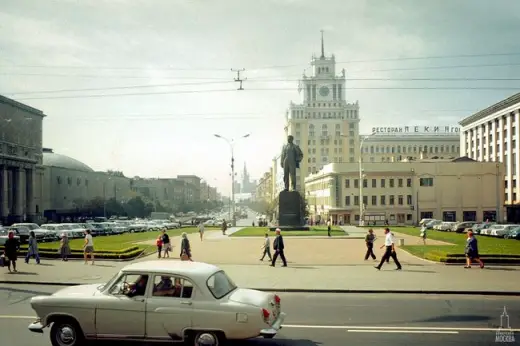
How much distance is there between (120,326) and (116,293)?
0.63 metres

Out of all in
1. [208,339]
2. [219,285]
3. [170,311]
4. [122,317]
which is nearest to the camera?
[208,339]

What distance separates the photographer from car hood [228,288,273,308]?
9.24 meters

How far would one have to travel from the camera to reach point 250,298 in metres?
9.52

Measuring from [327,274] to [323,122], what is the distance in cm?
13209

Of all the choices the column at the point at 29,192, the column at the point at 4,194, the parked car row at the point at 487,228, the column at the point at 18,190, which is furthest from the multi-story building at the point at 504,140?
the column at the point at 18,190

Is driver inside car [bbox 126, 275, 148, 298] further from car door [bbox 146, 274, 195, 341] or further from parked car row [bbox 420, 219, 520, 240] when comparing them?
parked car row [bbox 420, 219, 520, 240]

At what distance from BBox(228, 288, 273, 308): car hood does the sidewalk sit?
22.2ft

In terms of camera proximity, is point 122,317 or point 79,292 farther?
point 79,292

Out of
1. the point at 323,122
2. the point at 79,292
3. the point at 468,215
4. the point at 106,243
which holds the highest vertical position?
the point at 323,122

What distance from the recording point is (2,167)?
8644cm

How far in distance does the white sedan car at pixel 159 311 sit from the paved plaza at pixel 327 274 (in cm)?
770

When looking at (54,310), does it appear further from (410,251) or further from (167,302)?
(410,251)

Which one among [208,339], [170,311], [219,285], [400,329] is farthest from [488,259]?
[170,311]

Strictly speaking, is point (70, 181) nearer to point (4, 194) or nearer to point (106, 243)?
point (4, 194)
